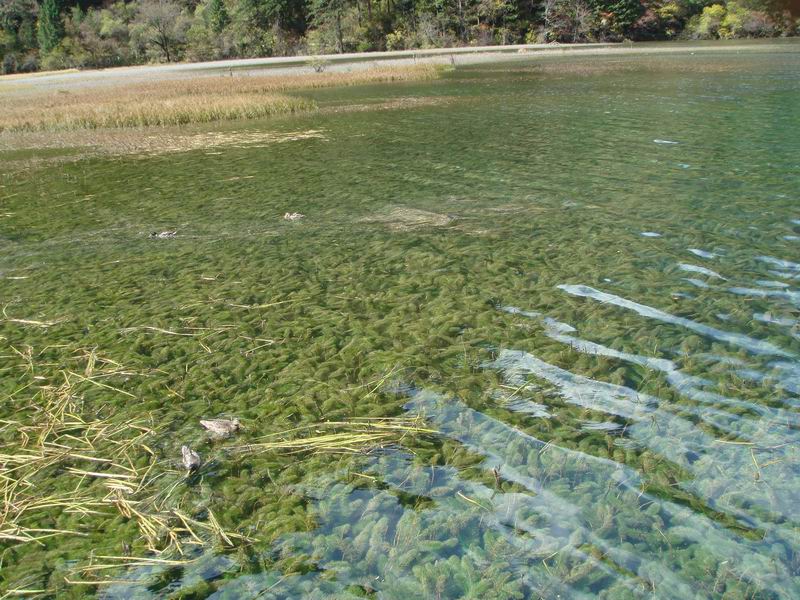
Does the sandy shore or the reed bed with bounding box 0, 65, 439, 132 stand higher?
the sandy shore

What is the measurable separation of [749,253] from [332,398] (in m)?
7.04

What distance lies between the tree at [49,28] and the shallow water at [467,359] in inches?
4156

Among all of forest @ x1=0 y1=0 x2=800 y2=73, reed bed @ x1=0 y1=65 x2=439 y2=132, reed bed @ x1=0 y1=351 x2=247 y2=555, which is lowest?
reed bed @ x1=0 y1=351 x2=247 y2=555

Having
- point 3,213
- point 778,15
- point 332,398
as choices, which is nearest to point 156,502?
point 332,398

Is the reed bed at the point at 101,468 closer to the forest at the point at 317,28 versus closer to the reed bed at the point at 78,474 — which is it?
the reed bed at the point at 78,474

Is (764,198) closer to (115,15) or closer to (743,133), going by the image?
(743,133)

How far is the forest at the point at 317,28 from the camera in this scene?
3819 inches

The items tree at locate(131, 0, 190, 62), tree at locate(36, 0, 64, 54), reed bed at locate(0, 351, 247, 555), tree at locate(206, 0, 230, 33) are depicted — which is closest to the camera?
reed bed at locate(0, 351, 247, 555)

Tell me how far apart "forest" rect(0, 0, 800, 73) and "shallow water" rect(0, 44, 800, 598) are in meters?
92.6

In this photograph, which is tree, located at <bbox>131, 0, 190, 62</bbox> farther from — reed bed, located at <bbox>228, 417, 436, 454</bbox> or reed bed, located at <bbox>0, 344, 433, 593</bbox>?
reed bed, located at <bbox>228, 417, 436, 454</bbox>

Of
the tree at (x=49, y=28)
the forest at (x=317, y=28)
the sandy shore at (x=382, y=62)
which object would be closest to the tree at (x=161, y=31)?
the forest at (x=317, y=28)

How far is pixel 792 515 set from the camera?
14.5 ft

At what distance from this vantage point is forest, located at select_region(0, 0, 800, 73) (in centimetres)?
9700

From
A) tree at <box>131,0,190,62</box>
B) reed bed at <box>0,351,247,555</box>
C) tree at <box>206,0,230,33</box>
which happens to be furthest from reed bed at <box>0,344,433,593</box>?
tree at <box>206,0,230,33</box>
